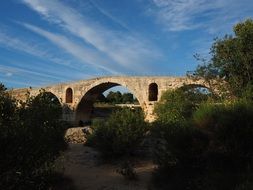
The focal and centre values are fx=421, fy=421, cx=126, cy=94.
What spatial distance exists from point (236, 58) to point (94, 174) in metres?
11.8

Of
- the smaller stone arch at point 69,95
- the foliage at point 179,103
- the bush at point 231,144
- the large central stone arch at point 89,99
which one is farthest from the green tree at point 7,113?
the smaller stone arch at point 69,95

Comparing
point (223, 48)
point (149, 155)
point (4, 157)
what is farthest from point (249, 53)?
point (4, 157)

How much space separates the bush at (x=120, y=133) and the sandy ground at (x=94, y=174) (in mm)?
573

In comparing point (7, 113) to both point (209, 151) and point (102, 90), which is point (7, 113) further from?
point (102, 90)

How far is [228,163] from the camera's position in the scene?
10289mm

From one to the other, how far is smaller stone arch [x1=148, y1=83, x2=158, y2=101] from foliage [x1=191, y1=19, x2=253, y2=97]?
1177cm

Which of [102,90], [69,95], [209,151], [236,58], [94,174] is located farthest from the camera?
[69,95]

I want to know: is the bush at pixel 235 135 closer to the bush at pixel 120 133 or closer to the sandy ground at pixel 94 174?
the sandy ground at pixel 94 174

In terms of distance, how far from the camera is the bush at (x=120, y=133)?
14859mm

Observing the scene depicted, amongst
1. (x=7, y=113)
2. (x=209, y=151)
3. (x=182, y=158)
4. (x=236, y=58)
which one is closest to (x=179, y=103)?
(x=236, y=58)

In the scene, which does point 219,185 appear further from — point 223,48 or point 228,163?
point 223,48

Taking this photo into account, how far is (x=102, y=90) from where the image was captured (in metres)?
43.0

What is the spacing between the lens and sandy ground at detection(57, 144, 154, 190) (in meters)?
11.6

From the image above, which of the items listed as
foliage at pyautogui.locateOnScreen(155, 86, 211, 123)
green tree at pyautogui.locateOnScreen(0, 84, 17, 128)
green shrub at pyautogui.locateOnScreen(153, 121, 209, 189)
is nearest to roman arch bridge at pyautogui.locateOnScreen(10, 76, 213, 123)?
foliage at pyautogui.locateOnScreen(155, 86, 211, 123)
